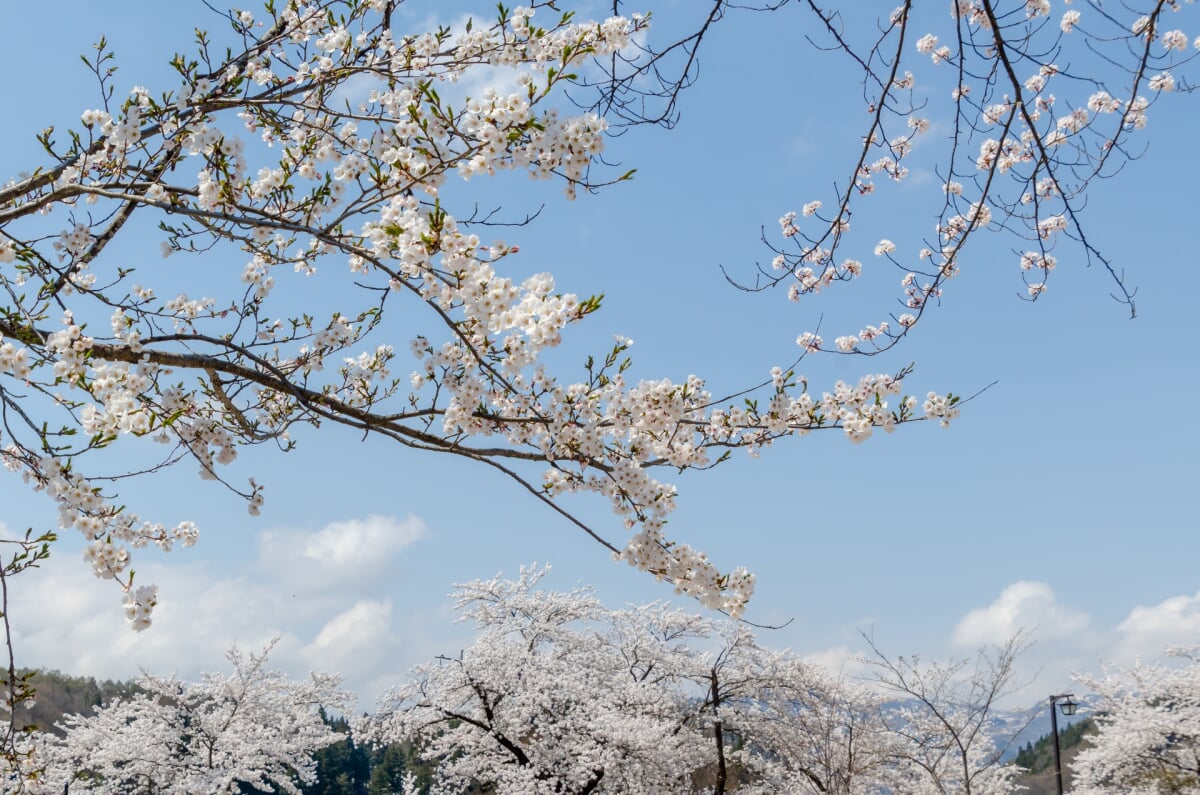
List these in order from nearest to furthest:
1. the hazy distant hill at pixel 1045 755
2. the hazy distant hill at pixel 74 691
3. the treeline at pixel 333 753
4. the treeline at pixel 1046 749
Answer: the treeline at pixel 333 753
the hazy distant hill at pixel 1045 755
the treeline at pixel 1046 749
the hazy distant hill at pixel 74 691

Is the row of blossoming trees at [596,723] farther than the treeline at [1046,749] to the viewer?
No

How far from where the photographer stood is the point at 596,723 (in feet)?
43.2

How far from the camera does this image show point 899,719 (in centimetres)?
1783

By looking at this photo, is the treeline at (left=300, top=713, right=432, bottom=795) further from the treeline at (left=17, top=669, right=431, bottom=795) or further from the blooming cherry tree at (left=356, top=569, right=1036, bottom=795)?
the blooming cherry tree at (left=356, top=569, right=1036, bottom=795)

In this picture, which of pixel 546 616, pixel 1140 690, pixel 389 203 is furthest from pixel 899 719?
pixel 389 203

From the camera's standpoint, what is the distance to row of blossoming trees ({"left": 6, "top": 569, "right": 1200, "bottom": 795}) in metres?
13.5

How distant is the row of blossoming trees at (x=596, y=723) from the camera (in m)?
13.5

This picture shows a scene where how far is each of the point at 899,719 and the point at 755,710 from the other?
449 cm

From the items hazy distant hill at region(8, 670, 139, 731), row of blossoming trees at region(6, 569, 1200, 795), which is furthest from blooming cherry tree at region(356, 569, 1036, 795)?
hazy distant hill at region(8, 670, 139, 731)

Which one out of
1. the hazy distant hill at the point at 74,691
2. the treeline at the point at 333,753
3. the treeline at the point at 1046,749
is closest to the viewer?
the treeline at the point at 333,753

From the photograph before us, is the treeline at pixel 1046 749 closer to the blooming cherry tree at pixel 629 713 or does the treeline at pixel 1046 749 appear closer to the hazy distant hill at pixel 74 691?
the blooming cherry tree at pixel 629 713

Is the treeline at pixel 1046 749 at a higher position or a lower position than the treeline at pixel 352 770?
higher

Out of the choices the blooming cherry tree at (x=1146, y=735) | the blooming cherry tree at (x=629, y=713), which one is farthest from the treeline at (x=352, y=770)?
the blooming cherry tree at (x=1146, y=735)

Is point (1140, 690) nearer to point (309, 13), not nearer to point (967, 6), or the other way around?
point (967, 6)
